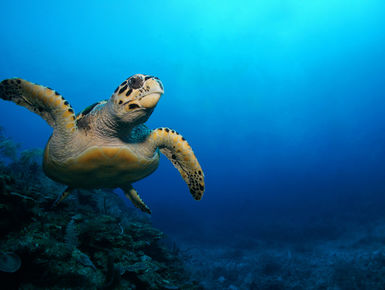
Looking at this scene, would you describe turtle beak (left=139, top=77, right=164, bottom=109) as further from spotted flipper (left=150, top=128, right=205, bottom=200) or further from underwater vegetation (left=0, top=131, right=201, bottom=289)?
underwater vegetation (left=0, top=131, right=201, bottom=289)

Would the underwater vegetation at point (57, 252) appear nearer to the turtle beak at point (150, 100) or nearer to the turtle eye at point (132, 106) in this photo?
the turtle eye at point (132, 106)

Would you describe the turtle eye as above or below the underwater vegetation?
above

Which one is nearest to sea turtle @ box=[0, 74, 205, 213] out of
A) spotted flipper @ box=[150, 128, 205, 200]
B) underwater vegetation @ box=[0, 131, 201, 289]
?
spotted flipper @ box=[150, 128, 205, 200]

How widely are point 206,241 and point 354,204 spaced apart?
47.8 ft

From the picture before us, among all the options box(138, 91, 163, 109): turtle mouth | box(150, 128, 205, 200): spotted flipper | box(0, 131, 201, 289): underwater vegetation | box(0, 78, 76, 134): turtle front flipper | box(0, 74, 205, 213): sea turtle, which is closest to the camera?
box(0, 131, 201, 289): underwater vegetation

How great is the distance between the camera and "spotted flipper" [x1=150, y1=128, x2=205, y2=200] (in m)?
3.36

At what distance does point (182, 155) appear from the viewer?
11.7 feet

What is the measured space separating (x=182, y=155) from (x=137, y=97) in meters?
1.49

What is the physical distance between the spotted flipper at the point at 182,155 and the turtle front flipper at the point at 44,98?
123cm

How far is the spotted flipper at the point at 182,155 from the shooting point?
3361 millimetres

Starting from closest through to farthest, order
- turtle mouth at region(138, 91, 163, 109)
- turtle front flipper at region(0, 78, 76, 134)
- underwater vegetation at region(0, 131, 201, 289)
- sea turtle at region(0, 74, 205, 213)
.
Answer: underwater vegetation at region(0, 131, 201, 289) < turtle mouth at region(138, 91, 163, 109) < sea turtle at region(0, 74, 205, 213) < turtle front flipper at region(0, 78, 76, 134)

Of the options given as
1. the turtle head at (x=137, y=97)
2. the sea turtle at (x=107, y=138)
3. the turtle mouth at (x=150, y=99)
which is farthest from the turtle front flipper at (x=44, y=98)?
the turtle mouth at (x=150, y=99)

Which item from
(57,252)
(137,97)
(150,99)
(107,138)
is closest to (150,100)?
(150,99)

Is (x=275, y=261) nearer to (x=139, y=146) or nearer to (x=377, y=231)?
(x=377, y=231)
